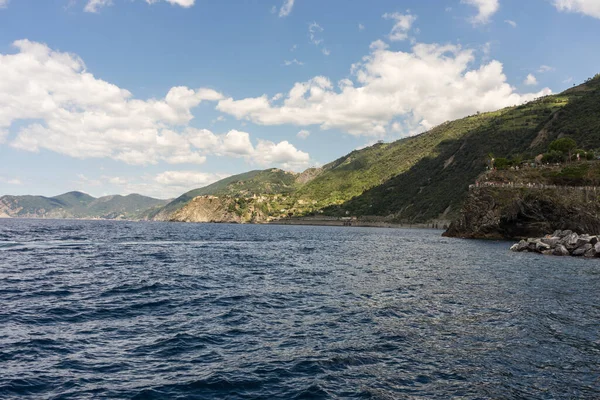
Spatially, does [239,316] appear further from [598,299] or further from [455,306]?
[598,299]

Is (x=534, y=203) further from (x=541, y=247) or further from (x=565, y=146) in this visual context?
(x=565, y=146)

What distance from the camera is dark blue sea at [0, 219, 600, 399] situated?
14.0m

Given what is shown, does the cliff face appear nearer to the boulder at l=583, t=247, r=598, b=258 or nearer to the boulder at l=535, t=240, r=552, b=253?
the boulder at l=535, t=240, r=552, b=253

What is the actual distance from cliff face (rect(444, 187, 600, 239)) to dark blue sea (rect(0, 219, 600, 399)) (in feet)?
223

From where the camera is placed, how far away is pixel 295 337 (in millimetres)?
19625

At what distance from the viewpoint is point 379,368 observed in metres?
15.9

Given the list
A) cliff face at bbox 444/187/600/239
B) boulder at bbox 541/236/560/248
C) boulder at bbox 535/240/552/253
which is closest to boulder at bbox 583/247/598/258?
boulder at bbox 541/236/560/248

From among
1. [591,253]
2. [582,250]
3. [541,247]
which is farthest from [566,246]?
[591,253]

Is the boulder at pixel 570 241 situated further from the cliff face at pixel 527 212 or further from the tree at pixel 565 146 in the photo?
the tree at pixel 565 146

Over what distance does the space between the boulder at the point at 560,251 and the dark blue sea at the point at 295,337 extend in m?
33.2

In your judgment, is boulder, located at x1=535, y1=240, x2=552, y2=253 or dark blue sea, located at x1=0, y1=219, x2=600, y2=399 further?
boulder, located at x1=535, y1=240, x2=552, y2=253

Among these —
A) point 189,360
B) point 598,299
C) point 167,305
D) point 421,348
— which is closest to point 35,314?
point 167,305

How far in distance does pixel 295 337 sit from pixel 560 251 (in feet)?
217

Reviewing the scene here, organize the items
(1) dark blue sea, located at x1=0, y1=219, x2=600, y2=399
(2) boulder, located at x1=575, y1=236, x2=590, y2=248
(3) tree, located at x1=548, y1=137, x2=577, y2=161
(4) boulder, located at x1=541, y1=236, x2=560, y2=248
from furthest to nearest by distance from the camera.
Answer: (3) tree, located at x1=548, y1=137, x2=577, y2=161 < (4) boulder, located at x1=541, y1=236, x2=560, y2=248 < (2) boulder, located at x1=575, y1=236, x2=590, y2=248 < (1) dark blue sea, located at x1=0, y1=219, x2=600, y2=399
